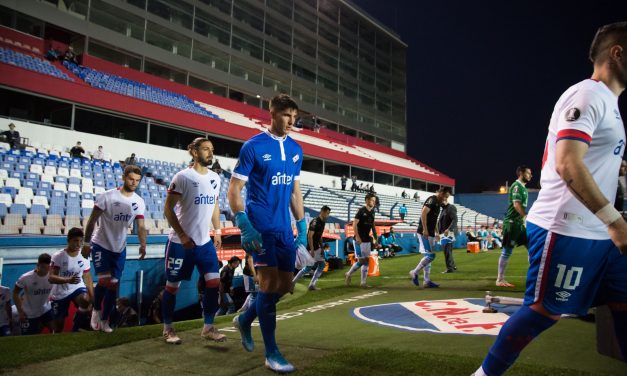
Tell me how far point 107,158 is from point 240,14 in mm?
24969

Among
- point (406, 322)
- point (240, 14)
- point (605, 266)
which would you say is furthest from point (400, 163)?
point (605, 266)

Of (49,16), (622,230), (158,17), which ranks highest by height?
(158,17)

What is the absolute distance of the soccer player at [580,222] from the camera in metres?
2.10

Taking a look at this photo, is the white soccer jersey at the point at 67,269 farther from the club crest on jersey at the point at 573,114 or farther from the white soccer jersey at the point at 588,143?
the club crest on jersey at the point at 573,114

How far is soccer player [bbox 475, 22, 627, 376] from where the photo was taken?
2102 mm

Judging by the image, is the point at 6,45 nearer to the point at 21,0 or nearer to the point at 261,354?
the point at 21,0

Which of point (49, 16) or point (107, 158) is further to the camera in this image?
point (49, 16)

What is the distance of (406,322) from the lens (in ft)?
17.8

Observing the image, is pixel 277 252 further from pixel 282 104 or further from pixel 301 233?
pixel 282 104

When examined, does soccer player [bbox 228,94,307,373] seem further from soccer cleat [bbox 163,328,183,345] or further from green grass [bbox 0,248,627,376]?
soccer cleat [bbox 163,328,183,345]

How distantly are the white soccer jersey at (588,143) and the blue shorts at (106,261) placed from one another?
16.5ft

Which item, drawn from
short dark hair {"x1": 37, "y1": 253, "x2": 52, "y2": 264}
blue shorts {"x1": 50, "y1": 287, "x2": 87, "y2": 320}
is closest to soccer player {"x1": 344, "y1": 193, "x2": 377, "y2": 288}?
blue shorts {"x1": 50, "y1": 287, "x2": 87, "y2": 320}

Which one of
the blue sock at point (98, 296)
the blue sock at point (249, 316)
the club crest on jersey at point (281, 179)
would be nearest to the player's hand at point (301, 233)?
the club crest on jersey at point (281, 179)

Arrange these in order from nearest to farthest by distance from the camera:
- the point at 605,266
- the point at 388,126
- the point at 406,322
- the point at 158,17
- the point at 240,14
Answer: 1. the point at 605,266
2. the point at 406,322
3. the point at 158,17
4. the point at 240,14
5. the point at 388,126
